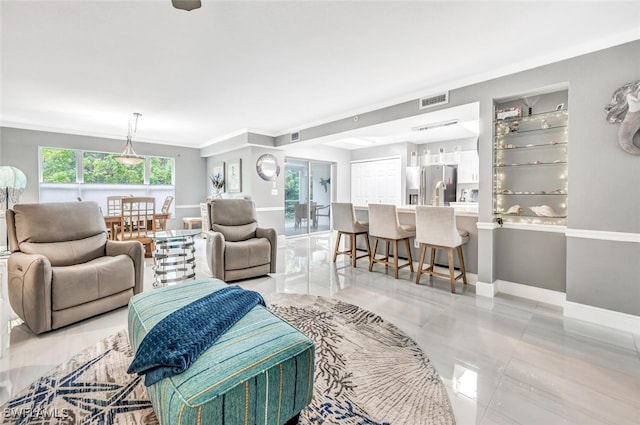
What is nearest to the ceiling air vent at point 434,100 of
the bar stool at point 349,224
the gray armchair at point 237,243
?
the bar stool at point 349,224

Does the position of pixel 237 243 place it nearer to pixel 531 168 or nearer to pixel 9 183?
pixel 531 168

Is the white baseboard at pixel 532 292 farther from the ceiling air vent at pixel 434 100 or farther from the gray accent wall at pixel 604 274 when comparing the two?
the ceiling air vent at pixel 434 100

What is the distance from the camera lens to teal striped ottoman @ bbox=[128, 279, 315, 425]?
42.6 inches

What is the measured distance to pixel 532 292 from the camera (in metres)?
3.19

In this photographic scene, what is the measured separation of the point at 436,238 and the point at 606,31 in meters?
2.36

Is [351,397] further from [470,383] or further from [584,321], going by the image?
[584,321]

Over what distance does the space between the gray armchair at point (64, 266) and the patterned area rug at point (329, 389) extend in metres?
0.51

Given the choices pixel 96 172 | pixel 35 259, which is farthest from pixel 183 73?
pixel 96 172

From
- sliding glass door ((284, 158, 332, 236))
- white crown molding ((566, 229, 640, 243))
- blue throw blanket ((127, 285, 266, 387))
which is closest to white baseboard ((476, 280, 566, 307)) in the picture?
white crown molding ((566, 229, 640, 243))

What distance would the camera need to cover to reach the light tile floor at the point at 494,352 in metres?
1.61

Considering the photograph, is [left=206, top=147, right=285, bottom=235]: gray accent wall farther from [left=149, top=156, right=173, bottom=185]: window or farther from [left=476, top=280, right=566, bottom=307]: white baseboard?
[left=476, top=280, right=566, bottom=307]: white baseboard

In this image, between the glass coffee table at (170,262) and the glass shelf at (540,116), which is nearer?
the glass shelf at (540,116)

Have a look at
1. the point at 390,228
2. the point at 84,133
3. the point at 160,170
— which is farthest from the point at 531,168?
the point at 84,133

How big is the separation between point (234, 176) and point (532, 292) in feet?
19.7
